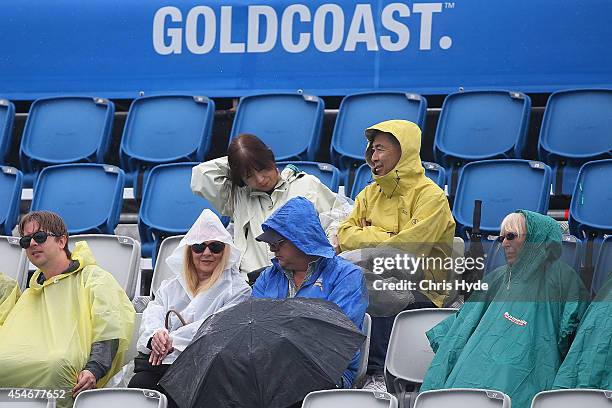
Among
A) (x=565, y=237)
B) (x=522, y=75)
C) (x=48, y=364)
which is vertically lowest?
(x=48, y=364)

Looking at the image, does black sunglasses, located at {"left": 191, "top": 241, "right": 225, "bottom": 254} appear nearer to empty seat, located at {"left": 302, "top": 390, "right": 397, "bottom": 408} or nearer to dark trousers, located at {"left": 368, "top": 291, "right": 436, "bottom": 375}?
dark trousers, located at {"left": 368, "top": 291, "right": 436, "bottom": 375}

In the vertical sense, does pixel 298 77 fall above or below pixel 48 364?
above

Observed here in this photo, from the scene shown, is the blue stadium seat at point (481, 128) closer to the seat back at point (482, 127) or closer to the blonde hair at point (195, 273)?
the seat back at point (482, 127)

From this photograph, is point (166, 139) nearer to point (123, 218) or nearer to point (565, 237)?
point (123, 218)

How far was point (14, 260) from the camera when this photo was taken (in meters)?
7.55

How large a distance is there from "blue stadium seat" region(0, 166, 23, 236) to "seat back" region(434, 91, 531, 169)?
7.93ft

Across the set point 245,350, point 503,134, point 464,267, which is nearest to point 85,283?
point 245,350

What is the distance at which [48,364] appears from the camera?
6312 mm

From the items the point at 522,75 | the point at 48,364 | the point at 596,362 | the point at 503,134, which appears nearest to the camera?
the point at 596,362

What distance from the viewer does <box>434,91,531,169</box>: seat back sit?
850 centimetres

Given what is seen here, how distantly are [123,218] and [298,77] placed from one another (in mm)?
1430

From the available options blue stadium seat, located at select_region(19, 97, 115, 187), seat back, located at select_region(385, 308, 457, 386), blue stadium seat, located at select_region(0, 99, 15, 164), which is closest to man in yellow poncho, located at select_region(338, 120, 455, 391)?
seat back, located at select_region(385, 308, 457, 386)

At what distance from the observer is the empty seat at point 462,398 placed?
5.37 m

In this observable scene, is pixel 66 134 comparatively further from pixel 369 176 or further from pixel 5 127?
pixel 369 176
